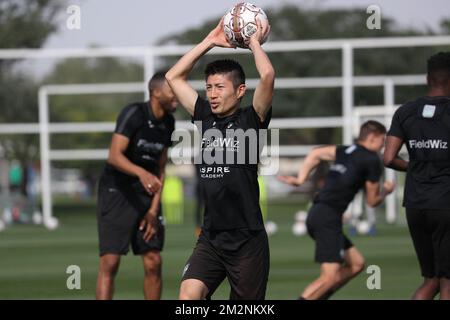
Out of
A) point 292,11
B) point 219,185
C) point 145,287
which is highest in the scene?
point 292,11

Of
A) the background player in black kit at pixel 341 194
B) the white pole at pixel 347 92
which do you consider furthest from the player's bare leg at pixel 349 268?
the white pole at pixel 347 92

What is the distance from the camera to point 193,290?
8172 millimetres

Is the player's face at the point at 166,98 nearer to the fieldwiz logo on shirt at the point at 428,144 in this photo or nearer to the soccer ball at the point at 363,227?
the fieldwiz logo on shirt at the point at 428,144

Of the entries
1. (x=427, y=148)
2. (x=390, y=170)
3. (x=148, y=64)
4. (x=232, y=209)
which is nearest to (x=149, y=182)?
(x=232, y=209)

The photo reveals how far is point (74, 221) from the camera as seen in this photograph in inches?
1315

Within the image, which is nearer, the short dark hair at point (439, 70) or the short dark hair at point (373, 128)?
the short dark hair at point (439, 70)

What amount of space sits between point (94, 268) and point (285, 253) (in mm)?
4234

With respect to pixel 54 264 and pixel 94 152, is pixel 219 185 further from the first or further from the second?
pixel 94 152

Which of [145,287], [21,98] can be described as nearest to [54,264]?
[145,287]

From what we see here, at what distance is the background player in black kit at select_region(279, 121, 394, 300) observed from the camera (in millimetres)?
12281

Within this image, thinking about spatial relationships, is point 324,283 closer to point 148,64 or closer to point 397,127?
point 397,127

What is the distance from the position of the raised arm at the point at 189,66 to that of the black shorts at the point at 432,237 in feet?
7.66

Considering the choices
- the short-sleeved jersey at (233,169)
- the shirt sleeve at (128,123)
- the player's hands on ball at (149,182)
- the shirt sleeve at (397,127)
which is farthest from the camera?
the shirt sleeve at (128,123)

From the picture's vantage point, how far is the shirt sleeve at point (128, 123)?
11.2m
